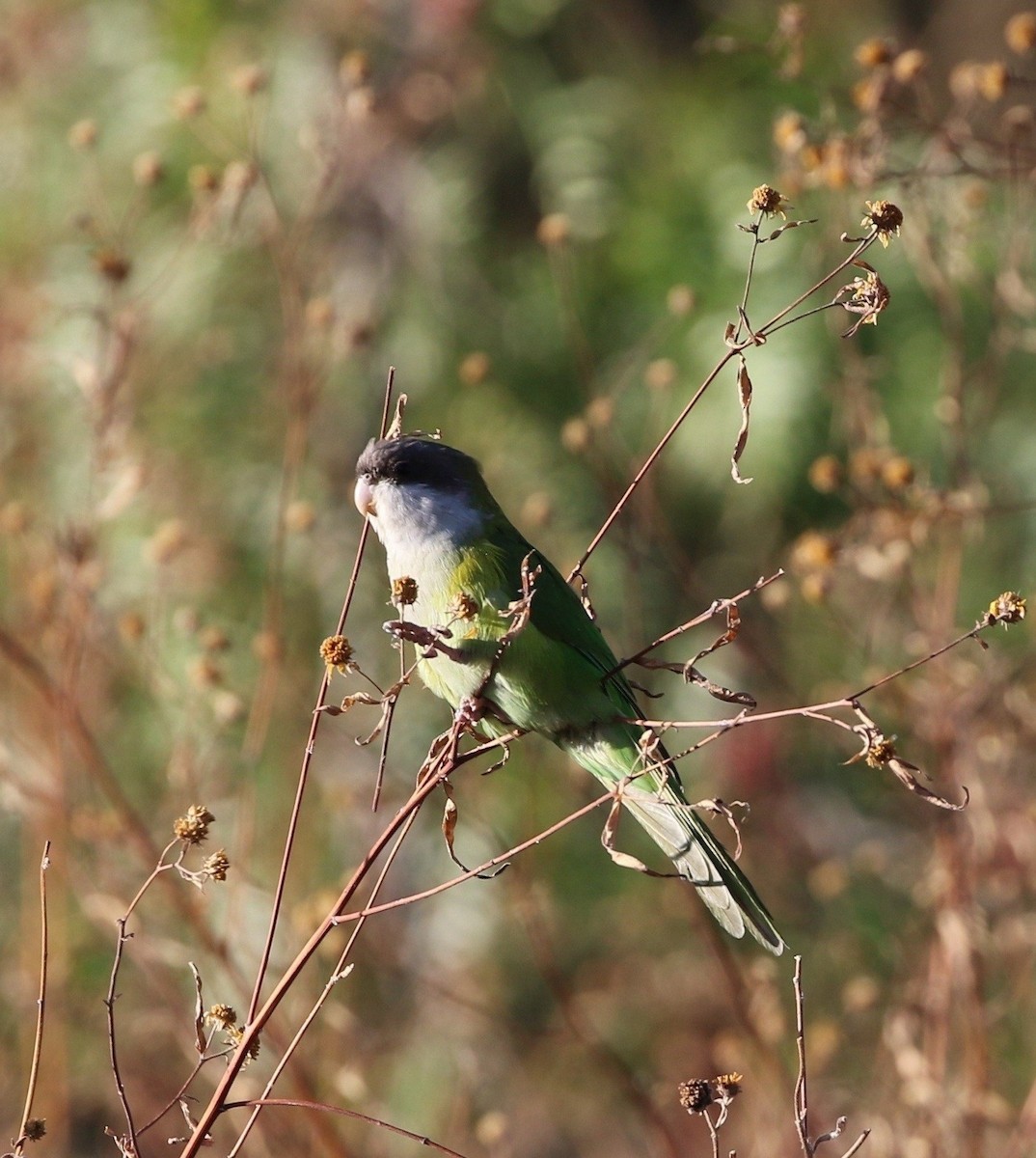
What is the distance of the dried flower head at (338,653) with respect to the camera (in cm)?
192

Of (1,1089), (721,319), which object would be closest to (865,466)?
(1,1089)

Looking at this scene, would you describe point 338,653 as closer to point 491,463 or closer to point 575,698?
point 575,698

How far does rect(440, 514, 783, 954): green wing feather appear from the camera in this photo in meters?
2.68

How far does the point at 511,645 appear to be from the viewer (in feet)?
8.95

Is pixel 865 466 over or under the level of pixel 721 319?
under

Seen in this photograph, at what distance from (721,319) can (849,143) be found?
16.1 ft

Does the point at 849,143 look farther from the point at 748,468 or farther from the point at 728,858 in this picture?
the point at 748,468

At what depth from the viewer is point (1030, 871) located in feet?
12.1

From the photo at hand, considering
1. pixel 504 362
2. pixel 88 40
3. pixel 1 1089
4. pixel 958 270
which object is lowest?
pixel 1 1089

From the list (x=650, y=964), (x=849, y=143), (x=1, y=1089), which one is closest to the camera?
(x=849, y=143)

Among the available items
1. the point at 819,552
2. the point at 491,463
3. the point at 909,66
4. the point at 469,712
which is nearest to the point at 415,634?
the point at 469,712

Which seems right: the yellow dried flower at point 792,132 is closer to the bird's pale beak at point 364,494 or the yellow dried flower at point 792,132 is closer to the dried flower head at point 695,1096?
the bird's pale beak at point 364,494

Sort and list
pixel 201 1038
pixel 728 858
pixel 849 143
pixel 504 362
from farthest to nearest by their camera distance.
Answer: pixel 504 362
pixel 849 143
pixel 728 858
pixel 201 1038

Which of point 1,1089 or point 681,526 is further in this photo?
point 681,526
